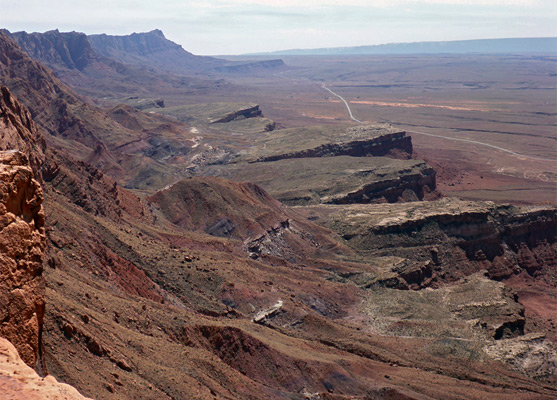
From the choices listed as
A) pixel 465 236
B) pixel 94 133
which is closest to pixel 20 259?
pixel 465 236

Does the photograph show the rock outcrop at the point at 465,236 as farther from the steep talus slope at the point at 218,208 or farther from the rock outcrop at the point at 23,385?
the rock outcrop at the point at 23,385

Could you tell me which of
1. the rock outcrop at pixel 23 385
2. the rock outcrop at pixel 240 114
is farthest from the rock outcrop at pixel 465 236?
the rock outcrop at pixel 240 114

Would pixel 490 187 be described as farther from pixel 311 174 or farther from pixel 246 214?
pixel 246 214

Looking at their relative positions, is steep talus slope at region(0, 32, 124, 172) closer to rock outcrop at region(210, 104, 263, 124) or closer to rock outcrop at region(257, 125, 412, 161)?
rock outcrop at region(257, 125, 412, 161)

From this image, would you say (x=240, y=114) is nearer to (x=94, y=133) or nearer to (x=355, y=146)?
(x=94, y=133)

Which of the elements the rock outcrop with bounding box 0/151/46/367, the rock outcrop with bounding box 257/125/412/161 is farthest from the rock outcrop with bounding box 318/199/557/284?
the rock outcrop with bounding box 0/151/46/367

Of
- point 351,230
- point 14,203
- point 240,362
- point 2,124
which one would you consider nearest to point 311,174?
point 351,230

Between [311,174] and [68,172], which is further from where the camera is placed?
[311,174]
